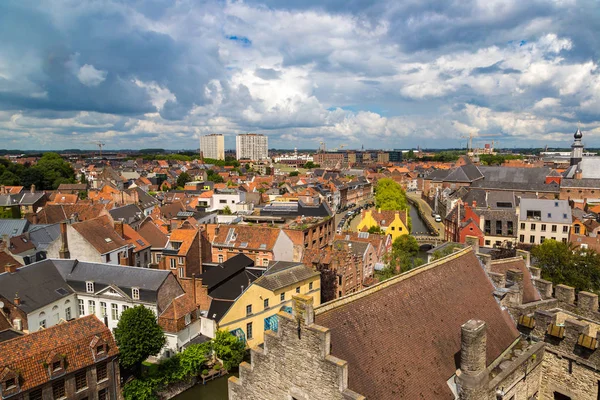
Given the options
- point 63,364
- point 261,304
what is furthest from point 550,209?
point 63,364

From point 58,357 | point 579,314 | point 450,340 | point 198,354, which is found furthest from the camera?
point 198,354

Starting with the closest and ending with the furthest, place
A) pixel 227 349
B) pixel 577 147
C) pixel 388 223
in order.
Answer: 1. pixel 227 349
2. pixel 388 223
3. pixel 577 147

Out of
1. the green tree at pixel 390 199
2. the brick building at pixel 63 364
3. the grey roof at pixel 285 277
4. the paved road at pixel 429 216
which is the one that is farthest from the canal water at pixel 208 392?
the green tree at pixel 390 199

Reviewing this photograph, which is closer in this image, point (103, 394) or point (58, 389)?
point (58, 389)

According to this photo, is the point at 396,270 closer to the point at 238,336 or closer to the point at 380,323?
the point at 238,336

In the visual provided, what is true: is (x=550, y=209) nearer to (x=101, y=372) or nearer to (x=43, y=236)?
(x=101, y=372)

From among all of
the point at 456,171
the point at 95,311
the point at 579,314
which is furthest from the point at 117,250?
the point at 456,171

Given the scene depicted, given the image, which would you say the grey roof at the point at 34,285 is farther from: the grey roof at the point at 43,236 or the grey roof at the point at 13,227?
the grey roof at the point at 13,227
